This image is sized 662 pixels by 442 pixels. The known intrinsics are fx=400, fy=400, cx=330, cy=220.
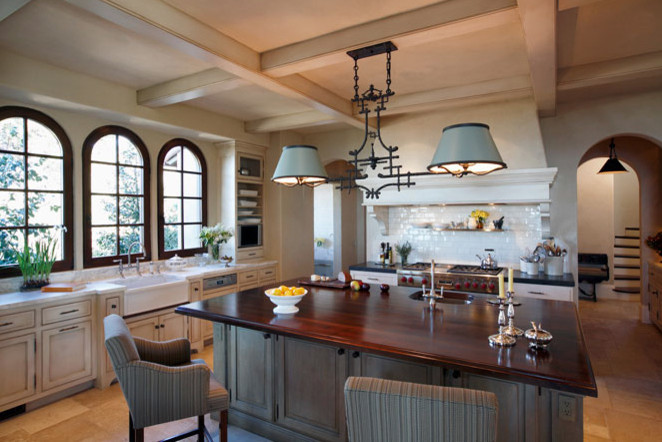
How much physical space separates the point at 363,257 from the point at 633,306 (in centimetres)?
535

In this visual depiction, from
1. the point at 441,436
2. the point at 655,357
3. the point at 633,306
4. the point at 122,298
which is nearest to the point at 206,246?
the point at 122,298

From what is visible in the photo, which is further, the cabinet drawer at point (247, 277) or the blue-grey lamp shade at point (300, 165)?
the cabinet drawer at point (247, 277)

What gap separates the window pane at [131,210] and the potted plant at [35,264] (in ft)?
2.79

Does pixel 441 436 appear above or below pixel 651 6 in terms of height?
below

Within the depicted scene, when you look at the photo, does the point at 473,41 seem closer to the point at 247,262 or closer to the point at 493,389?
the point at 493,389

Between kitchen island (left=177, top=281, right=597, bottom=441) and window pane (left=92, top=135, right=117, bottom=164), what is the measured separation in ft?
7.93

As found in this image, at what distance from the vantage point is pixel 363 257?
32.2ft

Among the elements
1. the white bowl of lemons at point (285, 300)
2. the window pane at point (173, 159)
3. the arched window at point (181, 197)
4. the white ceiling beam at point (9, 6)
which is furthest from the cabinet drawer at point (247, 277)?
the white ceiling beam at point (9, 6)

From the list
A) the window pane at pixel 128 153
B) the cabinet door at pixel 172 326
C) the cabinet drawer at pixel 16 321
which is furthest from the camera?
the window pane at pixel 128 153

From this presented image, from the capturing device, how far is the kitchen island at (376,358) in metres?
1.89

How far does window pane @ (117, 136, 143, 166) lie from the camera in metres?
4.60

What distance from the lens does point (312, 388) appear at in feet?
8.60

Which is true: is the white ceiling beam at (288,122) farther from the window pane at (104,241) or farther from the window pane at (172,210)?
the window pane at (104,241)

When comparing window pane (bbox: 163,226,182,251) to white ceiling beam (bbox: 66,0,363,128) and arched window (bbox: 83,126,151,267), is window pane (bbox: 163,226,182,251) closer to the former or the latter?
arched window (bbox: 83,126,151,267)
